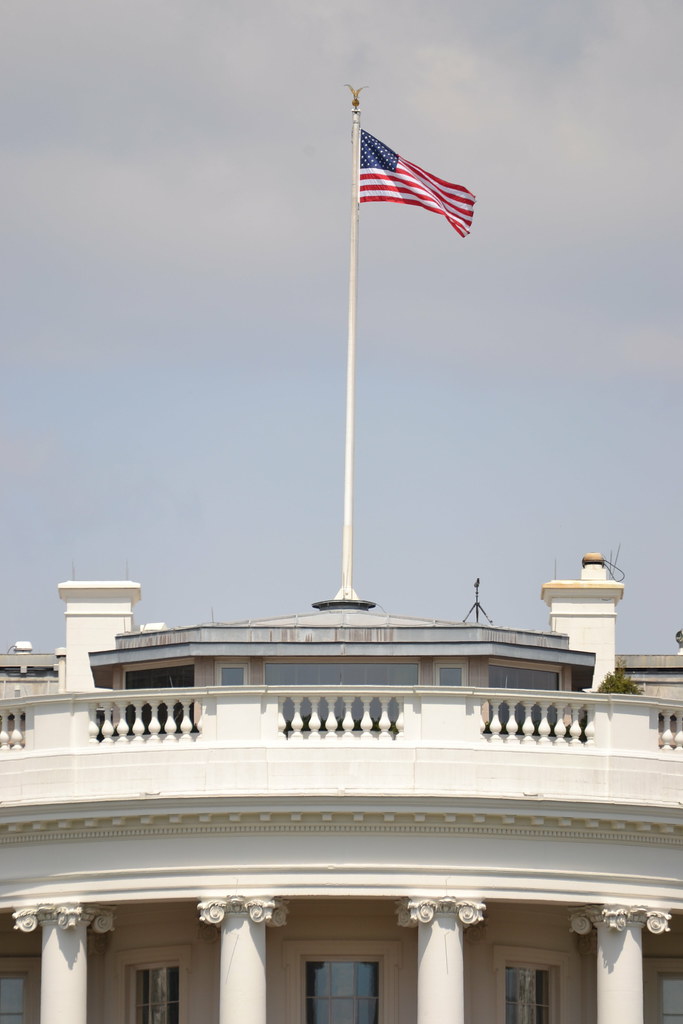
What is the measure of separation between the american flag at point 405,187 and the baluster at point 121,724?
16297 millimetres

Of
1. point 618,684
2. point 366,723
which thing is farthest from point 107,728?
point 618,684

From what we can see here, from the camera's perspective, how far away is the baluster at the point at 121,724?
132 ft

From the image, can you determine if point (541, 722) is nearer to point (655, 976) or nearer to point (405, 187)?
point (655, 976)

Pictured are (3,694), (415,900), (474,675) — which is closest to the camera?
(415,900)

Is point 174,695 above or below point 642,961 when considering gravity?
above

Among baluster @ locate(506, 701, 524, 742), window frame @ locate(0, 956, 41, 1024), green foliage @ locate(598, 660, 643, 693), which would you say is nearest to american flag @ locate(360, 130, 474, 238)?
green foliage @ locate(598, 660, 643, 693)

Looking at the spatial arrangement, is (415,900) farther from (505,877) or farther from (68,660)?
(68,660)

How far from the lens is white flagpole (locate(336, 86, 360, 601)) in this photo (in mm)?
48719

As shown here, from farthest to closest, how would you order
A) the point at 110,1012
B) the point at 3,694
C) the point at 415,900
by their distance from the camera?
the point at 3,694, the point at 110,1012, the point at 415,900

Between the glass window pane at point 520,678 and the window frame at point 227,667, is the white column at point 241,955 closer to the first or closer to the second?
the window frame at point 227,667

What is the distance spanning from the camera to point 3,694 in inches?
2196

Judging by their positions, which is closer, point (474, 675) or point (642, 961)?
point (642, 961)

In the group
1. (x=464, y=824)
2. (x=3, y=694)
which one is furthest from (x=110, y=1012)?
(x=3, y=694)

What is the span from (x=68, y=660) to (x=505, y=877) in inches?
737
